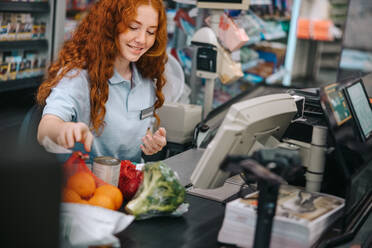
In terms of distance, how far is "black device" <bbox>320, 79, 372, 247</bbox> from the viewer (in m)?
1.59

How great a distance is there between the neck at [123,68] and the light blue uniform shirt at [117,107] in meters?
0.03

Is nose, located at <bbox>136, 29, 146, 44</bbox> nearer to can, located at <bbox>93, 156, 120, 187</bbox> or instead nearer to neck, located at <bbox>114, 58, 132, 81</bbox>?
neck, located at <bbox>114, 58, 132, 81</bbox>

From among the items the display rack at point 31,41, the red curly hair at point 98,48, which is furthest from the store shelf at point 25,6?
the red curly hair at point 98,48

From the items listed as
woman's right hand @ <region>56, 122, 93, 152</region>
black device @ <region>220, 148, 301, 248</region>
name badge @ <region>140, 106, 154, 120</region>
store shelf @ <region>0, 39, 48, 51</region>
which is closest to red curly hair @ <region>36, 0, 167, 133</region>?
name badge @ <region>140, 106, 154, 120</region>

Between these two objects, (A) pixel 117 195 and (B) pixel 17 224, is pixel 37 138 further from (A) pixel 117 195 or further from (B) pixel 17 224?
(B) pixel 17 224

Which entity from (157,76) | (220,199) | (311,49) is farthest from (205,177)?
(311,49)

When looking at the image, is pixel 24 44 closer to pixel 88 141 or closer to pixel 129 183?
pixel 129 183

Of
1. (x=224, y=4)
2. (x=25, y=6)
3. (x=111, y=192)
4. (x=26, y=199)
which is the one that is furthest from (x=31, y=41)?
(x=26, y=199)

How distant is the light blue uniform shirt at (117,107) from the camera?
213cm

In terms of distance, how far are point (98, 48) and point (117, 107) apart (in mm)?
338

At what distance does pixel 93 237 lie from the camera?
1.25 metres

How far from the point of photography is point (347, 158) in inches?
65.2

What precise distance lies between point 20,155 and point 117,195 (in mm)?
855

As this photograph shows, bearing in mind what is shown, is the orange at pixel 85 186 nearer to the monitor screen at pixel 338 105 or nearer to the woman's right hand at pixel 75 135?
the woman's right hand at pixel 75 135
